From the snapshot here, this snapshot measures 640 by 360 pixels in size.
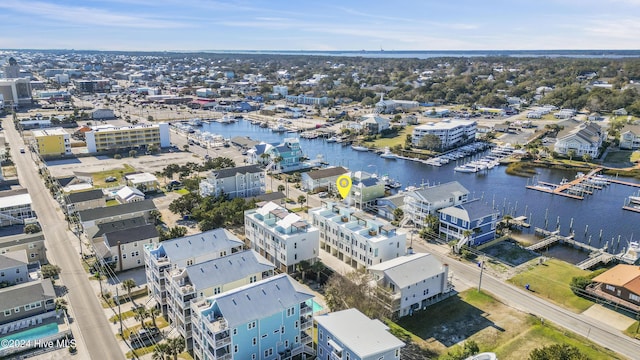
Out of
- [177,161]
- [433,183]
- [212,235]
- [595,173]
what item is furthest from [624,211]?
[177,161]

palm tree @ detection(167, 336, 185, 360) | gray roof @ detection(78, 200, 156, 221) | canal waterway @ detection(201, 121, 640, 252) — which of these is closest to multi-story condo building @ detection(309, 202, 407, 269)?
palm tree @ detection(167, 336, 185, 360)

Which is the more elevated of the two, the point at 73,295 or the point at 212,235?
the point at 212,235

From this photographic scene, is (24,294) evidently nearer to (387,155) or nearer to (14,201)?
(14,201)

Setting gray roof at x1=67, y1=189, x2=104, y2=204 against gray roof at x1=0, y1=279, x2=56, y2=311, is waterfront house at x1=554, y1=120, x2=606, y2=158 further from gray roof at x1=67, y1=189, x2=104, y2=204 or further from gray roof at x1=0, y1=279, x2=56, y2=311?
gray roof at x1=0, y1=279, x2=56, y2=311

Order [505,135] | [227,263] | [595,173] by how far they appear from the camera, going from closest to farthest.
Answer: [227,263] → [595,173] → [505,135]

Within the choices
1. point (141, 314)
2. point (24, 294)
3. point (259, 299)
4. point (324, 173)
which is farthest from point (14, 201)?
point (259, 299)

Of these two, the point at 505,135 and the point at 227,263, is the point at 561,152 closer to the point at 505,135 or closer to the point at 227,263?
the point at 505,135

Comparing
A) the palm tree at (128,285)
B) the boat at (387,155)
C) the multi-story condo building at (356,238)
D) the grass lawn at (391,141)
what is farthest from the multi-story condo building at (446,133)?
the palm tree at (128,285)
